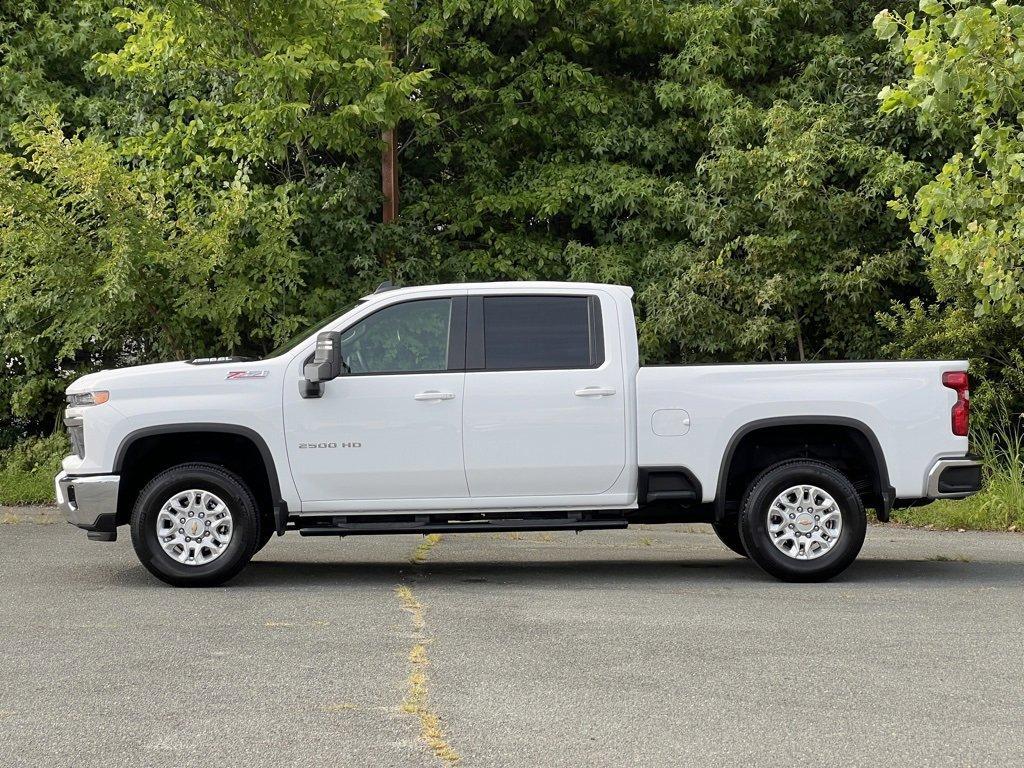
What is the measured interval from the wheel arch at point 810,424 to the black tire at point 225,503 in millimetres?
3210

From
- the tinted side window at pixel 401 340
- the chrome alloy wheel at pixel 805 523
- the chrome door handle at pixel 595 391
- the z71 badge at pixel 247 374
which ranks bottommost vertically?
the chrome alloy wheel at pixel 805 523

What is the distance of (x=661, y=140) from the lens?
62.7 ft

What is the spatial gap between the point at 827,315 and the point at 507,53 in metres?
5.47

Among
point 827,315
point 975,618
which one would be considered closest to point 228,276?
point 827,315

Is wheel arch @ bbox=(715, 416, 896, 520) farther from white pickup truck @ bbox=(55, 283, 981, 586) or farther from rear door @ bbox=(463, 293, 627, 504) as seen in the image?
rear door @ bbox=(463, 293, 627, 504)

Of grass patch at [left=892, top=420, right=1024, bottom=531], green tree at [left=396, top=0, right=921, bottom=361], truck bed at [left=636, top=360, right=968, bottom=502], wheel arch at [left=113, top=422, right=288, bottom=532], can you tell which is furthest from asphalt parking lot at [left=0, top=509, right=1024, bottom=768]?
green tree at [left=396, top=0, right=921, bottom=361]

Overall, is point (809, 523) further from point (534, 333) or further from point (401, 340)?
point (401, 340)

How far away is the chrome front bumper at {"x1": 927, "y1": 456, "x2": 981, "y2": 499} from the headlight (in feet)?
18.6

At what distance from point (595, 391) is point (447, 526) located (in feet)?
4.47

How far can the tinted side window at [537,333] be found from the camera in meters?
10.4

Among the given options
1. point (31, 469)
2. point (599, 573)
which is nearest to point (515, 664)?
point (599, 573)

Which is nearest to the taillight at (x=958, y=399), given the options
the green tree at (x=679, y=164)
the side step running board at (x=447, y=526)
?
the side step running board at (x=447, y=526)

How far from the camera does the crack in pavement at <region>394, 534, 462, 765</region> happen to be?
5816mm

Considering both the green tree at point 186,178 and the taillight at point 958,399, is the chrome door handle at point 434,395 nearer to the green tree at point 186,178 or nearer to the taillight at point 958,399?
the taillight at point 958,399
